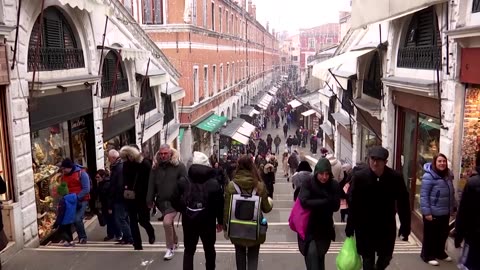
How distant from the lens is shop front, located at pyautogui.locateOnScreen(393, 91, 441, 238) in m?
7.36

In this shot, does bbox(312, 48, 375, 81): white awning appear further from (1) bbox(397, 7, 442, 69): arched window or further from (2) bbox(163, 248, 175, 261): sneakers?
(2) bbox(163, 248, 175, 261): sneakers

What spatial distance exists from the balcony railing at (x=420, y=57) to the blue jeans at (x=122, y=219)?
5162 mm

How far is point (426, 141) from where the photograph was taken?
25.2 ft

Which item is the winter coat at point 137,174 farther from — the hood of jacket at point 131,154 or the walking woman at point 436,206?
the walking woman at point 436,206

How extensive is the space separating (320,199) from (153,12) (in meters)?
17.1

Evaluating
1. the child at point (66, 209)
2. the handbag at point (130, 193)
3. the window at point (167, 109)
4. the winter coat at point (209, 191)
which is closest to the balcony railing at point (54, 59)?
the child at point (66, 209)

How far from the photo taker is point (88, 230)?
820 centimetres

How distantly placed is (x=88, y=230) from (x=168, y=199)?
324 centimetres

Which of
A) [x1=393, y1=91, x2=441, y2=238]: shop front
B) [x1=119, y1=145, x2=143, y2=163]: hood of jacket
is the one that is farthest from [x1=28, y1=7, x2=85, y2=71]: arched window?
[x1=393, y1=91, x2=441, y2=238]: shop front

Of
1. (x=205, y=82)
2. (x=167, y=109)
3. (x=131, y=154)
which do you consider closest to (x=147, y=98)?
(x=167, y=109)

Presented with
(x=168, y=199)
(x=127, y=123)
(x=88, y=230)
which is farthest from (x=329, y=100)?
(x=168, y=199)

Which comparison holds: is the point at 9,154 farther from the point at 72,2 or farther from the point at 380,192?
the point at 380,192

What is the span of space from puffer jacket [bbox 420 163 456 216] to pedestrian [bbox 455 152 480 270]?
1273 mm

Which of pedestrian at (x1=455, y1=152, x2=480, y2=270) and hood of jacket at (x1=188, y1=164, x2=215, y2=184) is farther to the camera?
hood of jacket at (x1=188, y1=164, x2=215, y2=184)
